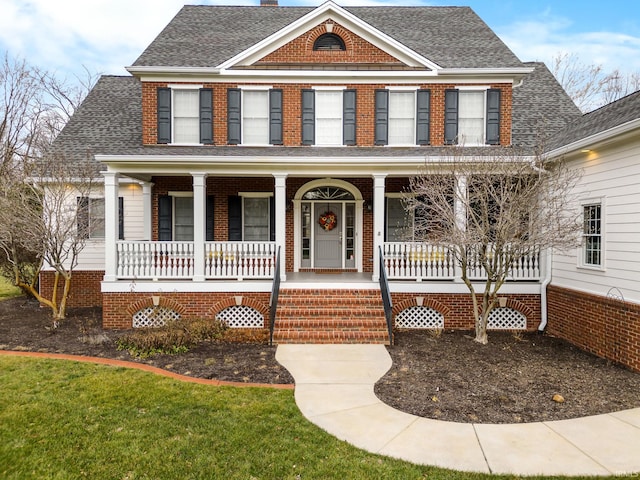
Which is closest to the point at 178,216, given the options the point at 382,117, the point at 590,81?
the point at 382,117

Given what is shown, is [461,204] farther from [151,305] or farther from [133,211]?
[133,211]

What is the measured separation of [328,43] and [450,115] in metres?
4.23

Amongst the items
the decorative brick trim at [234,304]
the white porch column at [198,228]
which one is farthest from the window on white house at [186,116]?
the decorative brick trim at [234,304]

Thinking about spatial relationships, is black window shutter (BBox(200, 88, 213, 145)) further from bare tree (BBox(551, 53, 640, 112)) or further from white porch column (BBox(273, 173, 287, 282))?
bare tree (BBox(551, 53, 640, 112))

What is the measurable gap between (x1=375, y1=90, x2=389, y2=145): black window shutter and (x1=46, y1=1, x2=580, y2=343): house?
41mm

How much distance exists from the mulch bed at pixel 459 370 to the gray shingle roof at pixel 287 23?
25.3 feet

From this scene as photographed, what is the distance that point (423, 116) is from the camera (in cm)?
1150

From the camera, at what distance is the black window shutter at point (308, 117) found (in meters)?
11.6

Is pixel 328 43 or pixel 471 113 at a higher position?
pixel 328 43

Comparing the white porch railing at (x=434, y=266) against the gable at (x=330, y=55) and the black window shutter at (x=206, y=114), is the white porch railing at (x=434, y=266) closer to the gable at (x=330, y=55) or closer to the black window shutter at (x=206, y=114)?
the gable at (x=330, y=55)

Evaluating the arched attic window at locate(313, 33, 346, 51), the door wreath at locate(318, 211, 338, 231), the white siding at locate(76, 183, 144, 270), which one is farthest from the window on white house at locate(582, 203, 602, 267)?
the white siding at locate(76, 183, 144, 270)

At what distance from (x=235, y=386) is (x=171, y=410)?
1069 mm

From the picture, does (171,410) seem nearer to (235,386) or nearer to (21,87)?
(235,386)

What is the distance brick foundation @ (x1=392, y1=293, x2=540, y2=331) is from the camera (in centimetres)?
971
